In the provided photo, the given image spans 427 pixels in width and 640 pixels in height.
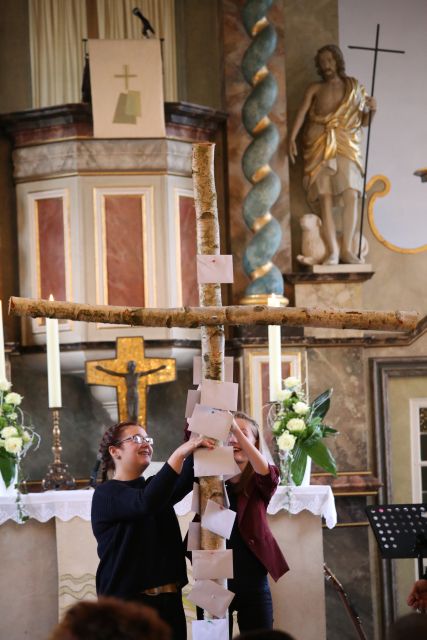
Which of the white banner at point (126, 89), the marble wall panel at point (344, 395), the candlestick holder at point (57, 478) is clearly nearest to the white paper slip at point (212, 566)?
the candlestick holder at point (57, 478)

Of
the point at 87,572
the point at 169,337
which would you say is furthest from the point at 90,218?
the point at 87,572

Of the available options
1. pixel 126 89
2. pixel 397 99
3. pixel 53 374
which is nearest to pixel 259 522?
pixel 53 374

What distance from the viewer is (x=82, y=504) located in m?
5.49

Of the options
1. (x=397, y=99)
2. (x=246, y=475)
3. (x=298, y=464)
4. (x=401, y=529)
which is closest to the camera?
(x=246, y=475)

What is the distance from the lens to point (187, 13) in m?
9.12

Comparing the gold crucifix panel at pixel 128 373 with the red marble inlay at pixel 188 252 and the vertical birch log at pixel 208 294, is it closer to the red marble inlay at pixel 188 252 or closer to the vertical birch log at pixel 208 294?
the red marble inlay at pixel 188 252

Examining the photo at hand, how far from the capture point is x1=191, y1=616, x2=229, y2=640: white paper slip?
395cm

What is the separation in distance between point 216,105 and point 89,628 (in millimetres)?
7359

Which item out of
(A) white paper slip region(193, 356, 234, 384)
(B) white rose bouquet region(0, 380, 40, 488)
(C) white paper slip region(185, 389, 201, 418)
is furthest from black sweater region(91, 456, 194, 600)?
(B) white rose bouquet region(0, 380, 40, 488)

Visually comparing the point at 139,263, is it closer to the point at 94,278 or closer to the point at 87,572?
the point at 94,278

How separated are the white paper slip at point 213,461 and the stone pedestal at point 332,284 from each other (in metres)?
4.65

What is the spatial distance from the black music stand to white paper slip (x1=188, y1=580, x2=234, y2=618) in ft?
3.23

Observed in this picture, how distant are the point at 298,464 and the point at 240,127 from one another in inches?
142

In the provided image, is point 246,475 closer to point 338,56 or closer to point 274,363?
point 274,363
